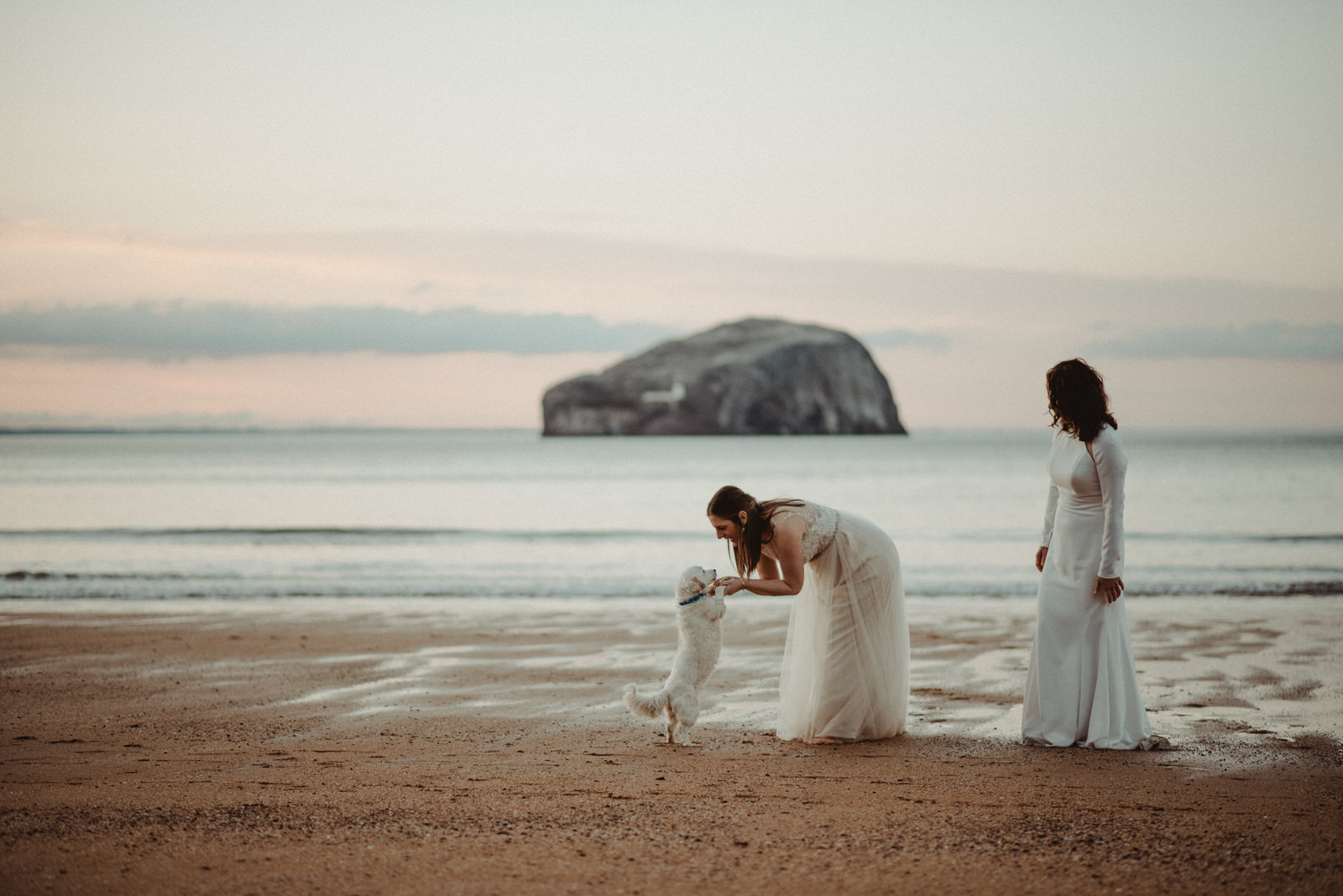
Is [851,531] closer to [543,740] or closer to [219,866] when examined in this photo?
[543,740]

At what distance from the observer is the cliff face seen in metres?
136

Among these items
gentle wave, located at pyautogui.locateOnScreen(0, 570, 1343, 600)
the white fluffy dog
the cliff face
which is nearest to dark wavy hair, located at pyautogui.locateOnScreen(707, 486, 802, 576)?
the white fluffy dog

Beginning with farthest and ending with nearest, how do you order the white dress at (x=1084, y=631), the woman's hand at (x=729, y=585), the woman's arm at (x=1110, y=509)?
the white dress at (x=1084, y=631), the woman's arm at (x=1110, y=509), the woman's hand at (x=729, y=585)

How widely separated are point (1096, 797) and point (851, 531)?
1957 mm

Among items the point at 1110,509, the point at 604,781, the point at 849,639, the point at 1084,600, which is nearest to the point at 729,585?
the point at 849,639

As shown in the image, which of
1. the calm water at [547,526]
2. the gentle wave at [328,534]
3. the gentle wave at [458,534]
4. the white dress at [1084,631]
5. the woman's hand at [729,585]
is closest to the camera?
the woman's hand at [729,585]

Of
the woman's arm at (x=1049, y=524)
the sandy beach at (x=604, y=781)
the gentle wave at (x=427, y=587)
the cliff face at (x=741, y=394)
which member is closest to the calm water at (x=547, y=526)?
the gentle wave at (x=427, y=587)

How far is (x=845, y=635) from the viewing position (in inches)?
234

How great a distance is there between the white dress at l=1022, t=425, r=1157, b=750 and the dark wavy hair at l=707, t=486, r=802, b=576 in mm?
1651

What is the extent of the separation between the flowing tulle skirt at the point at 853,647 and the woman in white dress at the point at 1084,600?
836 mm

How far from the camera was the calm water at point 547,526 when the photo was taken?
1558 centimetres

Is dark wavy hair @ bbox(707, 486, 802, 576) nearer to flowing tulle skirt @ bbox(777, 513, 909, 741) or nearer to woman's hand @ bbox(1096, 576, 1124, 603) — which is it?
flowing tulle skirt @ bbox(777, 513, 909, 741)

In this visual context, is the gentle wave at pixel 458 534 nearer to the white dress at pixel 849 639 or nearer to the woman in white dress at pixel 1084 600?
the woman in white dress at pixel 1084 600

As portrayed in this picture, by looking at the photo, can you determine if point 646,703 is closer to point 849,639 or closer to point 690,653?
point 690,653
